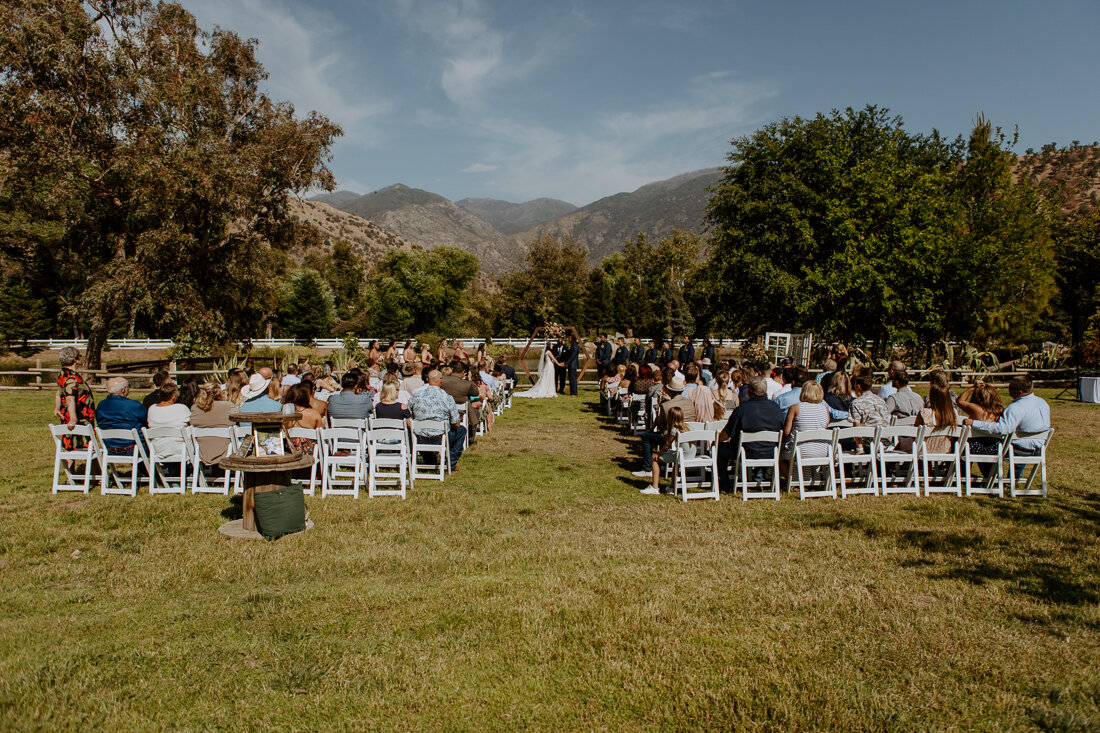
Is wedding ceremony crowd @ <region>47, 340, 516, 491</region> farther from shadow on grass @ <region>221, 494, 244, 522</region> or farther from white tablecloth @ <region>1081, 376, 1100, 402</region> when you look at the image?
white tablecloth @ <region>1081, 376, 1100, 402</region>

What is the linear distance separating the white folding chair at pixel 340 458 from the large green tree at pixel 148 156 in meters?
17.7

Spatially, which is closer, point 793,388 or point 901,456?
point 901,456

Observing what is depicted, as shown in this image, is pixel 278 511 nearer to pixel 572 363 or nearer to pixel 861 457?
pixel 861 457

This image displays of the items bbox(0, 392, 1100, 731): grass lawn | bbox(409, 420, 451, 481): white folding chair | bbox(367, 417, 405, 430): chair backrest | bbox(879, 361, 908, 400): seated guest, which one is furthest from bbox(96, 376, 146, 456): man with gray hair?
bbox(879, 361, 908, 400): seated guest

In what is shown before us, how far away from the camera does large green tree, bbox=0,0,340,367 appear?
66.4 ft

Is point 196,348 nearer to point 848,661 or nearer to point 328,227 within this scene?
point 848,661

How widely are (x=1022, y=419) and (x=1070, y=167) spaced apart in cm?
9485

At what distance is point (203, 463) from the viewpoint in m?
7.65

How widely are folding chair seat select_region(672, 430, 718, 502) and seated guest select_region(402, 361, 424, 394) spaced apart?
436 centimetres

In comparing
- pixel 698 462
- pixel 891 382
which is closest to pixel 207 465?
pixel 698 462

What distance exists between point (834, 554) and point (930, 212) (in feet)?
80.7

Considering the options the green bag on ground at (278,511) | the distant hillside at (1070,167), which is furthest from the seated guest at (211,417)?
the distant hillside at (1070,167)

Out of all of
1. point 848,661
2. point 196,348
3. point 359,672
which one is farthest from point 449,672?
point 196,348

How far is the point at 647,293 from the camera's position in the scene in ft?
203
